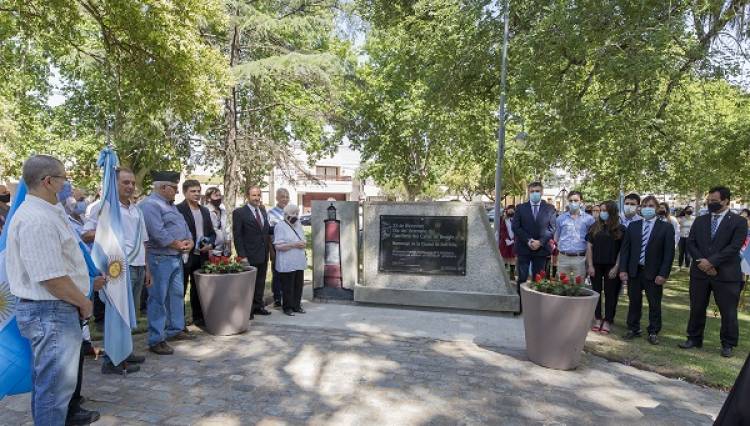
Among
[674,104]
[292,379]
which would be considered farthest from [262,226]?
[674,104]

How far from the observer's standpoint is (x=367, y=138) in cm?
2475

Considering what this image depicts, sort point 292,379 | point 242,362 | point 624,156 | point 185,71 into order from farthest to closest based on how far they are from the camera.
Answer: point 624,156 < point 185,71 < point 242,362 < point 292,379

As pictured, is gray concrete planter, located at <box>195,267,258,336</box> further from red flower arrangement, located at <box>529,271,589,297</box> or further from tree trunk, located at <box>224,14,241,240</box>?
tree trunk, located at <box>224,14,241,240</box>

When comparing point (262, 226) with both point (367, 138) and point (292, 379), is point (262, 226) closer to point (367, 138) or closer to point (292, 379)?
point (292, 379)

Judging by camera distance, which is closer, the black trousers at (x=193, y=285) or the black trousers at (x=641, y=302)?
the black trousers at (x=641, y=302)

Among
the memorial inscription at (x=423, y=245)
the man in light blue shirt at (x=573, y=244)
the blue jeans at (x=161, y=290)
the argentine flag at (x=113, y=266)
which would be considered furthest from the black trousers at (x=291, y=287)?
the man in light blue shirt at (x=573, y=244)

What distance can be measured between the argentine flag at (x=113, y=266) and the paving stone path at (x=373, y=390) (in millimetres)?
409

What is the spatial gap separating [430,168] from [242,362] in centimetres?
2545

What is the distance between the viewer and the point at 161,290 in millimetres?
5406

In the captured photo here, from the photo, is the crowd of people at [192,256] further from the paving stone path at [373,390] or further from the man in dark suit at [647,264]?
the paving stone path at [373,390]

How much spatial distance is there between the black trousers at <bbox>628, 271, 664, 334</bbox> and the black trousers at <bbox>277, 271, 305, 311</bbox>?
4.66 meters

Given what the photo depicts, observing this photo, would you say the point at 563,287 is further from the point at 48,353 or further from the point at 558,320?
the point at 48,353

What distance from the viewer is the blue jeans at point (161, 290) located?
5.36m

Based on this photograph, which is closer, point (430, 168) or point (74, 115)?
point (74, 115)
